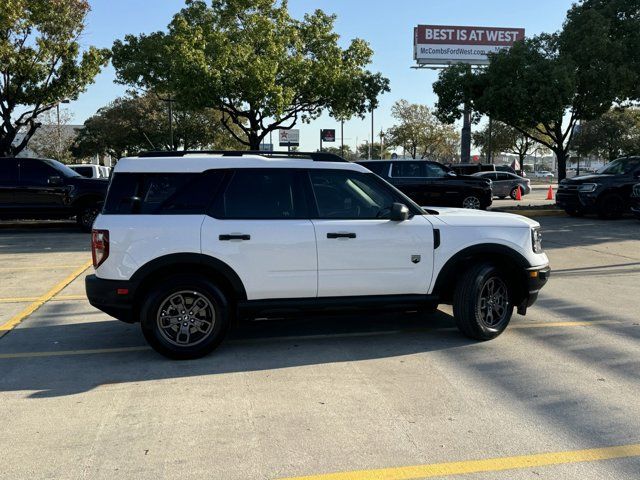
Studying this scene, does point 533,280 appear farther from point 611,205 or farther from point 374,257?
point 611,205

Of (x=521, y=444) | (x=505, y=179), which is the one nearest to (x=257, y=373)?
(x=521, y=444)

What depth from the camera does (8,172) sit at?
48.1ft

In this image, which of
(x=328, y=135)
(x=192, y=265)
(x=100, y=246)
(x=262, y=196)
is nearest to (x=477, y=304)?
(x=262, y=196)

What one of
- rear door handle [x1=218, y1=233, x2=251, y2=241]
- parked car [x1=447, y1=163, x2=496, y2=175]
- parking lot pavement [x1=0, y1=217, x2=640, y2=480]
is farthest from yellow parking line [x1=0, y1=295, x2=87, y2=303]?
parked car [x1=447, y1=163, x2=496, y2=175]

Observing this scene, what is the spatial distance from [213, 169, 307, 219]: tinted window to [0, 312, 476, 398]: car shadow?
132 centimetres

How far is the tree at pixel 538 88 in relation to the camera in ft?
63.2

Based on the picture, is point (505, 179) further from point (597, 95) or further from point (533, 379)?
point (533, 379)

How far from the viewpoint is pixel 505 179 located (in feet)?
96.4

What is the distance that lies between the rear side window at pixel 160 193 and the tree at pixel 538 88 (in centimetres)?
1661

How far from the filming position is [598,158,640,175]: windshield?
17109mm

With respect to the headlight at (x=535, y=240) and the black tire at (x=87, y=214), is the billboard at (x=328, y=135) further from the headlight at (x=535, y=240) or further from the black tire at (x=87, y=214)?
the headlight at (x=535, y=240)

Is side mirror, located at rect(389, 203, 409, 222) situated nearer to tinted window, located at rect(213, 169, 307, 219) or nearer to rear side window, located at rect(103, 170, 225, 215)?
tinted window, located at rect(213, 169, 307, 219)

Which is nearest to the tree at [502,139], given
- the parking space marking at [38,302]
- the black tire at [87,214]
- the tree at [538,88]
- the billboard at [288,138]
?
the billboard at [288,138]

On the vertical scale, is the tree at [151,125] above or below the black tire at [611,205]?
above
